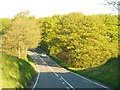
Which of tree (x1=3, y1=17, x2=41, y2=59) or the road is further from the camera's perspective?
tree (x1=3, y1=17, x2=41, y2=59)

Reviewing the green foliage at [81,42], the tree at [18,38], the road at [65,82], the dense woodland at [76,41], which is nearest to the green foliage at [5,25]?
the tree at [18,38]

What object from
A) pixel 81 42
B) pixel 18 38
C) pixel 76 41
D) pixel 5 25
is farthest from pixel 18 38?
pixel 5 25

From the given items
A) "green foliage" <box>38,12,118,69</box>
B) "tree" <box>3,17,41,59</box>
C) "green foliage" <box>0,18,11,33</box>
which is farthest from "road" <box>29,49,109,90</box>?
"green foliage" <box>0,18,11,33</box>

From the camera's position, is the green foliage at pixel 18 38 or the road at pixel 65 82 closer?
the road at pixel 65 82

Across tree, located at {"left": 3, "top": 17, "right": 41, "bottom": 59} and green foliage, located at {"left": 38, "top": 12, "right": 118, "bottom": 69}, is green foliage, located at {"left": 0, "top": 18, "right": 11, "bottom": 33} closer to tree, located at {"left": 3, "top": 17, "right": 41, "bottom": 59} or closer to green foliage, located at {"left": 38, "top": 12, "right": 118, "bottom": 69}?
tree, located at {"left": 3, "top": 17, "right": 41, "bottom": 59}

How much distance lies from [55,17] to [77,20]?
61475 mm

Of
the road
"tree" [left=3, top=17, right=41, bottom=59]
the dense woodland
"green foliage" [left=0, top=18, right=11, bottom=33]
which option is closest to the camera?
the road

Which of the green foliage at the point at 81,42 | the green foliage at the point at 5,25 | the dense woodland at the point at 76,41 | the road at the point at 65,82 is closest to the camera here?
the road at the point at 65,82

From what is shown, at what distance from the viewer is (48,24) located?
112m

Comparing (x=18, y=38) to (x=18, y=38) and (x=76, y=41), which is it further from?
(x=76, y=41)

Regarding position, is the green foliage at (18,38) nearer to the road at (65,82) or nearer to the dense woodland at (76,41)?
the dense woodland at (76,41)

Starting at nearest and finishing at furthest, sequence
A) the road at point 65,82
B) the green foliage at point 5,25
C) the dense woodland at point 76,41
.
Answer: the road at point 65,82 < the dense woodland at point 76,41 < the green foliage at point 5,25

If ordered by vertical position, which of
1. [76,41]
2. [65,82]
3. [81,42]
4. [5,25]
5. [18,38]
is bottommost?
[81,42]

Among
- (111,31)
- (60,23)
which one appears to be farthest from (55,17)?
(60,23)
